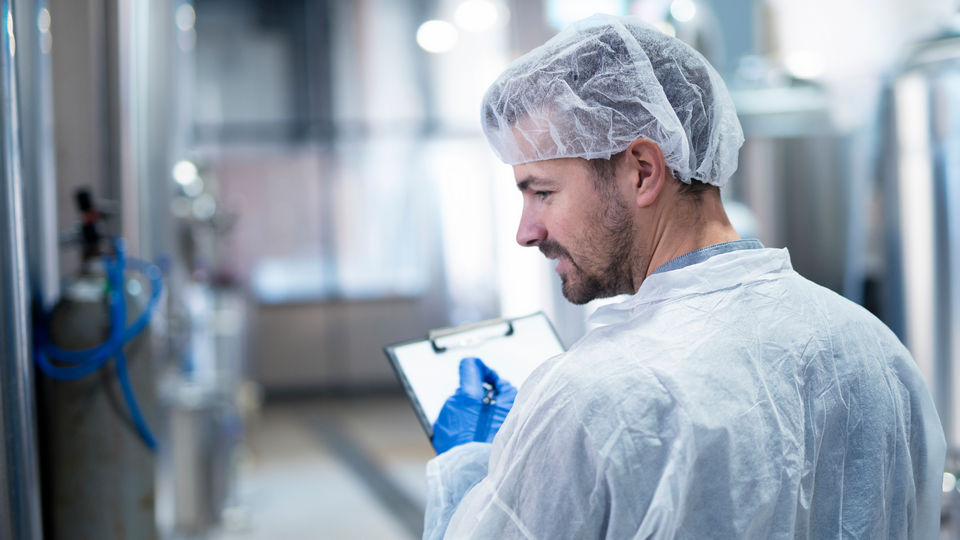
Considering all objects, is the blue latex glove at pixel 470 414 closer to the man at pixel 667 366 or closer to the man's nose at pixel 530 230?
the man at pixel 667 366

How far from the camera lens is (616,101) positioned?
33.4 inches

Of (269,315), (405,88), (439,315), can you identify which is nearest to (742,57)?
(405,88)

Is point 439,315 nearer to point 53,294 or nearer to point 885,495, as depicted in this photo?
point 53,294

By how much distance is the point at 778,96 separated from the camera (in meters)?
3.15

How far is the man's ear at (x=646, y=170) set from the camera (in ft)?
2.75

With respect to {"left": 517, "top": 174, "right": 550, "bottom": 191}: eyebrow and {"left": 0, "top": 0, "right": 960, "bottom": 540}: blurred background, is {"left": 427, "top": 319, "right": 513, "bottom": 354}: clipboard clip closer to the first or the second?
{"left": 517, "top": 174, "right": 550, "bottom": 191}: eyebrow

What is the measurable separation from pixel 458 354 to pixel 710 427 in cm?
42

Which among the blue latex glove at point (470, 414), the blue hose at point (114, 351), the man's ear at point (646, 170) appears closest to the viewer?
the man's ear at point (646, 170)

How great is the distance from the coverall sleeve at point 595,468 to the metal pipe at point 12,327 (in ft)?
2.68

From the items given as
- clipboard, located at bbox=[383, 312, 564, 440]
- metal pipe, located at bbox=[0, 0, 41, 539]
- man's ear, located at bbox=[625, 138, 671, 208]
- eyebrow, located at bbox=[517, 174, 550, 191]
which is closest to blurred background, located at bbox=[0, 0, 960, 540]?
metal pipe, located at bbox=[0, 0, 41, 539]

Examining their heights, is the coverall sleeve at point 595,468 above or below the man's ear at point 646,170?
below

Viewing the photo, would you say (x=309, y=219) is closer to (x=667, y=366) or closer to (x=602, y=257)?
(x=602, y=257)

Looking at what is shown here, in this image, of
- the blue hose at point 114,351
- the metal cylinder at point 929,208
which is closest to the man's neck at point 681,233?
the blue hose at point 114,351

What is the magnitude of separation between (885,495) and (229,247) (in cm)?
528
